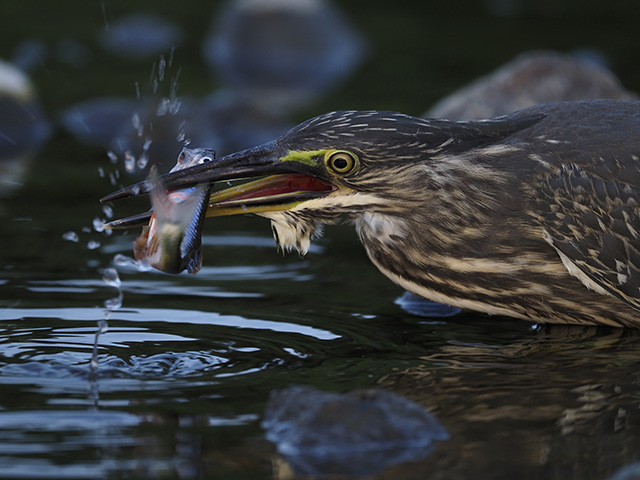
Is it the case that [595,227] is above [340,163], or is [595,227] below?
Answer: below

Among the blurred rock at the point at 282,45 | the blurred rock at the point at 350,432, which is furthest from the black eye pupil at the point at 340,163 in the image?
the blurred rock at the point at 282,45

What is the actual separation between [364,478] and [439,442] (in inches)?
18.4

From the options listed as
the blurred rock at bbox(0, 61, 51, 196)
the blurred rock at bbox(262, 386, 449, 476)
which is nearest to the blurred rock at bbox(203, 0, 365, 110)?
the blurred rock at bbox(0, 61, 51, 196)

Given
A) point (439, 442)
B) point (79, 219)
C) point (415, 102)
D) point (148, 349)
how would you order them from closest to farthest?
point (439, 442) < point (148, 349) < point (79, 219) < point (415, 102)

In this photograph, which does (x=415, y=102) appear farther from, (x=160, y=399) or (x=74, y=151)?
(x=160, y=399)

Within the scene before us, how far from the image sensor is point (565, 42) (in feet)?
55.7

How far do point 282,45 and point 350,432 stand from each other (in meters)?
12.6

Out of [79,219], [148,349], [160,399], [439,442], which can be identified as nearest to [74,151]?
[79,219]

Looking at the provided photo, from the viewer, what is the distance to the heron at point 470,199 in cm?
622

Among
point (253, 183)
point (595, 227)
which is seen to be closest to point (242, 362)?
point (253, 183)

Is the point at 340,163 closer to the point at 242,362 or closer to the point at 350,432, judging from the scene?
the point at 242,362

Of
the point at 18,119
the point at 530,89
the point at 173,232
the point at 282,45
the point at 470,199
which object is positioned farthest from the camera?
the point at 282,45

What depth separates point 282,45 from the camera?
55.5 feet

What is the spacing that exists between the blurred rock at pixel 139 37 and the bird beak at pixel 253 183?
36.4ft
